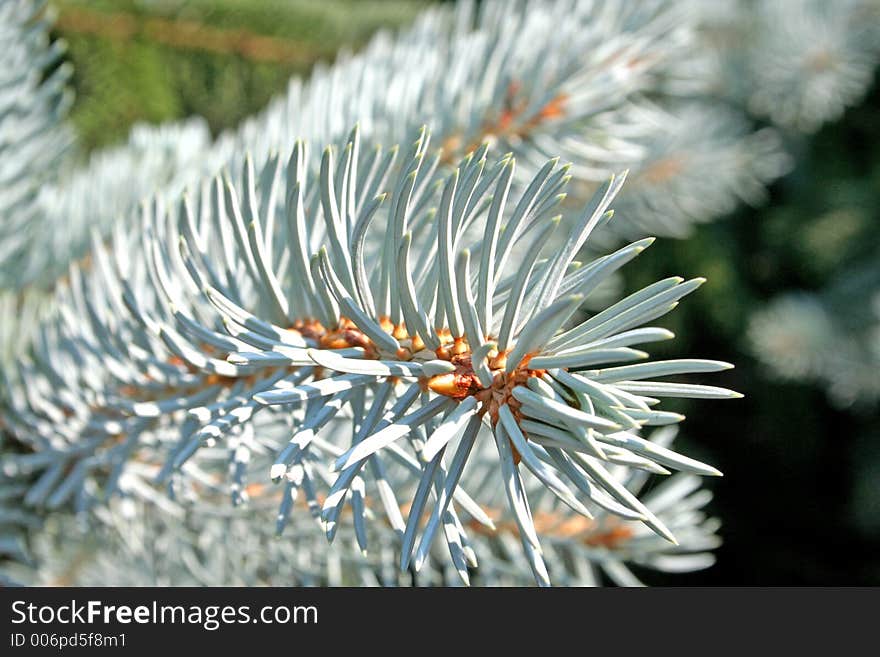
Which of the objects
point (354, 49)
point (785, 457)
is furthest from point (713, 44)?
point (785, 457)

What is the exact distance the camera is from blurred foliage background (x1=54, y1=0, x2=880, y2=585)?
56cm

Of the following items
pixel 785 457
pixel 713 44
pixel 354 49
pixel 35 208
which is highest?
pixel 713 44

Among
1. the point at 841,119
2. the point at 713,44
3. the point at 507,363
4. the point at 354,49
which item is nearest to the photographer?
the point at 507,363

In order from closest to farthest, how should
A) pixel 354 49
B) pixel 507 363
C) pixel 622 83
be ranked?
pixel 507 363 < pixel 622 83 < pixel 354 49

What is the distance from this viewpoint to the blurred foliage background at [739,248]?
1.83ft

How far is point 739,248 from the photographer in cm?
107

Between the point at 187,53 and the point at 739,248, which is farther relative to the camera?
the point at 739,248

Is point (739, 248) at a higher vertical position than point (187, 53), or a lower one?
higher

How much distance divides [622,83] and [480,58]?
6 cm

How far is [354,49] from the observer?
2.21 feet

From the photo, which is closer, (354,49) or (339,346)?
(339,346)
